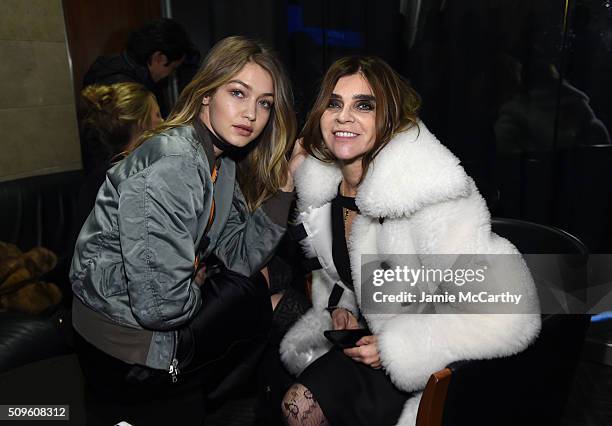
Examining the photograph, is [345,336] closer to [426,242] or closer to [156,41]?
[426,242]

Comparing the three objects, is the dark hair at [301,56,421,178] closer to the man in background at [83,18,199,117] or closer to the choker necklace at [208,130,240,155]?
the choker necklace at [208,130,240,155]

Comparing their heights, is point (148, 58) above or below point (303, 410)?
above

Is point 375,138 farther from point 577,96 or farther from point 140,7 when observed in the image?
point 140,7

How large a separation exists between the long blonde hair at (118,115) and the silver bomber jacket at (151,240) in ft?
2.96

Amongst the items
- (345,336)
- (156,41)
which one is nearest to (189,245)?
(345,336)

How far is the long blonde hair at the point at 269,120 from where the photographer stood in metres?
1.44

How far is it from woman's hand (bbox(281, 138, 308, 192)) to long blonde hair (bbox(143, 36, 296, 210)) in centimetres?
3

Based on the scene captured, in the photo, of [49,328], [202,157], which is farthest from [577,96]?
[49,328]

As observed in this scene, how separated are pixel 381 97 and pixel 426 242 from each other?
1.46 feet

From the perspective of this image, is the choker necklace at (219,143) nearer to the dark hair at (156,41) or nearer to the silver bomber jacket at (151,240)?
the silver bomber jacket at (151,240)

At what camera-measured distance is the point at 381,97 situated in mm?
1462

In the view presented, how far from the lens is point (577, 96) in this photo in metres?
2.50

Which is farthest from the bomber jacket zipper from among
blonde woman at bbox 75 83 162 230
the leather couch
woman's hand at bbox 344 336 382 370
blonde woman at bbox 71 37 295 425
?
blonde woman at bbox 75 83 162 230

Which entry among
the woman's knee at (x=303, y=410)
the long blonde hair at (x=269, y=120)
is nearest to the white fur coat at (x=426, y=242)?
the woman's knee at (x=303, y=410)
